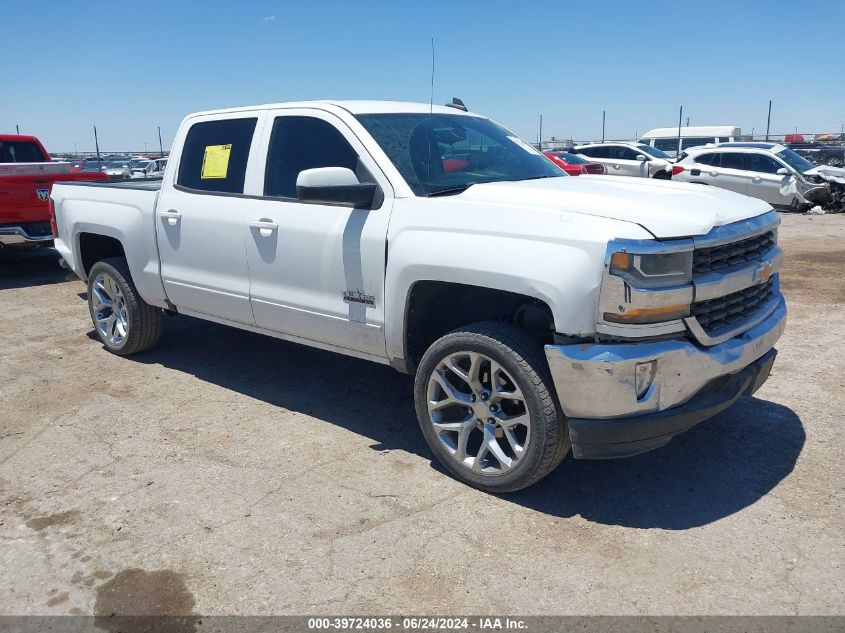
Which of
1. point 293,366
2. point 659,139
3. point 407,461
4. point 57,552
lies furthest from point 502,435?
point 659,139

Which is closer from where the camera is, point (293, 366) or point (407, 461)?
point (407, 461)

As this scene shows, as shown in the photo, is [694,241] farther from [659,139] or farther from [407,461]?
[659,139]

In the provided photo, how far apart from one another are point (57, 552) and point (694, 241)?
317 cm

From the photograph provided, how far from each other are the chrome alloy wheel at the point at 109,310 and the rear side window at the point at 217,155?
4.30 ft

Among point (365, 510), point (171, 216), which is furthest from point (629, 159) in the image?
point (365, 510)

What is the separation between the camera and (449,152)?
441 centimetres

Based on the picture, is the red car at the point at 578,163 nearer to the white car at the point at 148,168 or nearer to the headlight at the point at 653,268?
the white car at the point at 148,168

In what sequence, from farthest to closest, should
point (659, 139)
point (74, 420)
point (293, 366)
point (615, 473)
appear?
point (659, 139), point (293, 366), point (74, 420), point (615, 473)

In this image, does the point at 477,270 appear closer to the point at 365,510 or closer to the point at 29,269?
the point at 365,510

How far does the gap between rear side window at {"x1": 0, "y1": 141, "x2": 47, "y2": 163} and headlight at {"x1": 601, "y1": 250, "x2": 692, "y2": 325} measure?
12.0 meters

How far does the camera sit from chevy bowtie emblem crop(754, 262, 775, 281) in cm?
365

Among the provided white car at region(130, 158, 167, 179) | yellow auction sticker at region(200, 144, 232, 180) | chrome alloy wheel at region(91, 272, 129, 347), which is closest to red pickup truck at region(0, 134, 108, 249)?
chrome alloy wheel at region(91, 272, 129, 347)

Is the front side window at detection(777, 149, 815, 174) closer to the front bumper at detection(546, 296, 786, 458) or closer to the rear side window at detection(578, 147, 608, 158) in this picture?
the rear side window at detection(578, 147, 608, 158)

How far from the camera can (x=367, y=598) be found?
2895 millimetres
